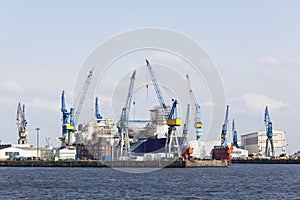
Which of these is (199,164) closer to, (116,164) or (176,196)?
(116,164)

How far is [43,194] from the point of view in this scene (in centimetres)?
8031

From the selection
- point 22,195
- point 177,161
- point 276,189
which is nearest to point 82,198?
point 22,195

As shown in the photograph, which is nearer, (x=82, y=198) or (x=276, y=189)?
(x=82, y=198)

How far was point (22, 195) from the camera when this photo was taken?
78750mm

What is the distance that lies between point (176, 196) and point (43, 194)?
17006mm

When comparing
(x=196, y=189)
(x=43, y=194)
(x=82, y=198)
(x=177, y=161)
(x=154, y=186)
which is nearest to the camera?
(x=82, y=198)

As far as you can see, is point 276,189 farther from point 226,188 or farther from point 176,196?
point 176,196

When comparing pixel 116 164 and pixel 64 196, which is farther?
pixel 116 164

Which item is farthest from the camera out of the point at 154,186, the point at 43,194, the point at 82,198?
the point at 154,186

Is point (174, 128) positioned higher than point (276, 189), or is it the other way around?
point (174, 128)

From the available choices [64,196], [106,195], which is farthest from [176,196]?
[64,196]

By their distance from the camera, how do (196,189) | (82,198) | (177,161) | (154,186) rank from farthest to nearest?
(177,161) → (154,186) → (196,189) → (82,198)

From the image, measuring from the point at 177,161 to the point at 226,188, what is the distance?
9138 cm

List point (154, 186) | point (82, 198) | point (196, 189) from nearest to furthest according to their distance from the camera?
point (82, 198), point (196, 189), point (154, 186)
